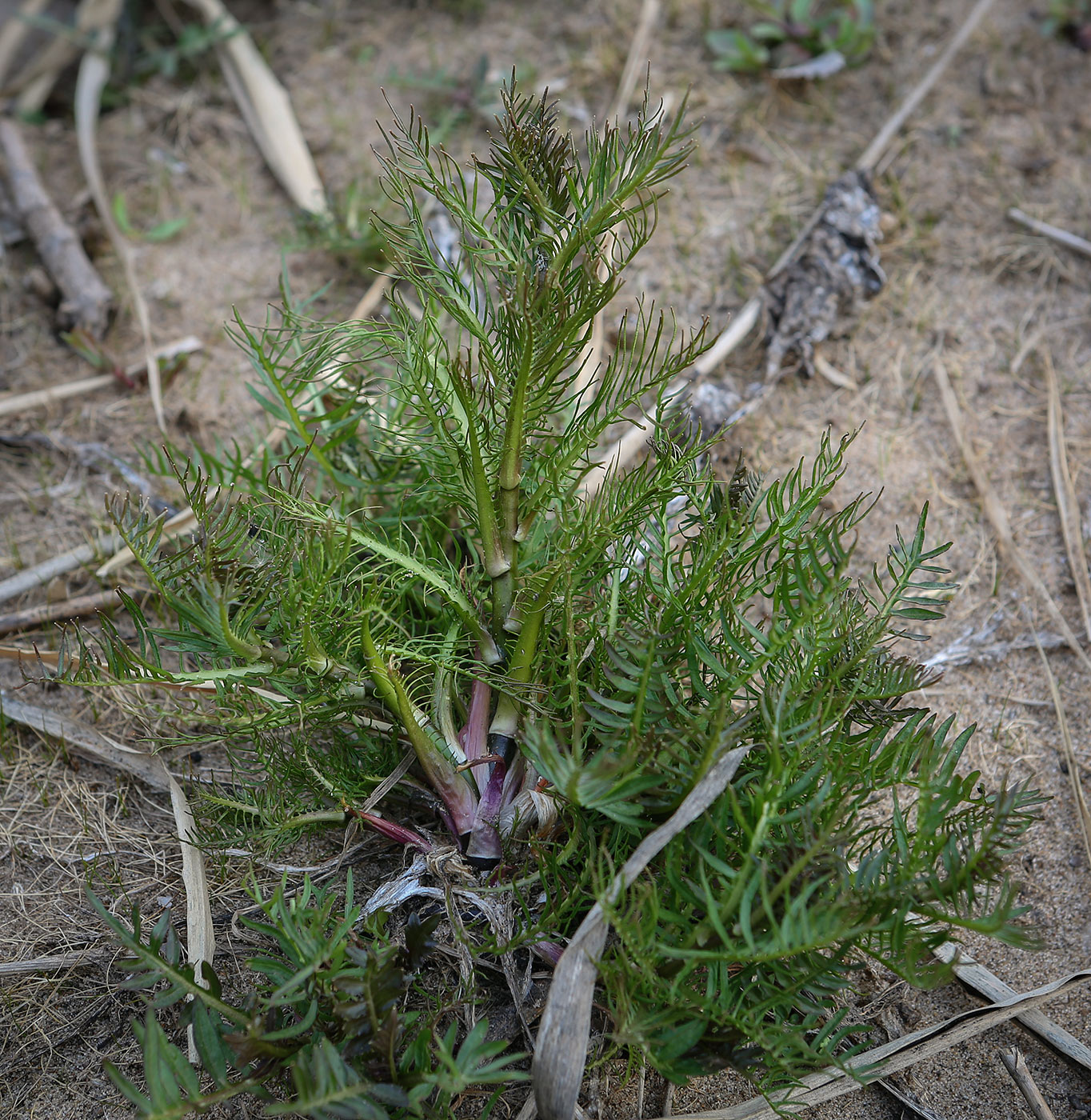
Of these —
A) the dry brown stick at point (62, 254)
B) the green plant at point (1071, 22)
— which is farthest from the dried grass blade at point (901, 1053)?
the green plant at point (1071, 22)

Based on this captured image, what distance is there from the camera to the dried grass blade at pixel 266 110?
2836 mm

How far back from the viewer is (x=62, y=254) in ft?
8.58

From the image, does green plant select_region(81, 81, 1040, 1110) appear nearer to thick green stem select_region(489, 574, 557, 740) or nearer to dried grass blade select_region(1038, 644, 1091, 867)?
thick green stem select_region(489, 574, 557, 740)

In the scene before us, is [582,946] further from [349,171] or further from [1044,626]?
[349,171]

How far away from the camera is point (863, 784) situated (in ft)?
4.20

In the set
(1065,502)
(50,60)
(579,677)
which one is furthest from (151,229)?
(1065,502)

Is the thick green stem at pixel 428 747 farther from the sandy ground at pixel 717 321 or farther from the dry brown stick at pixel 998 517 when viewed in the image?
the dry brown stick at pixel 998 517

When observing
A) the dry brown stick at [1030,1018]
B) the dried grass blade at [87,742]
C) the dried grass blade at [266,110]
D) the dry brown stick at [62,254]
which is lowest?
the dry brown stick at [1030,1018]

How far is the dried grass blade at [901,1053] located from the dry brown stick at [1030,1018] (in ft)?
0.08

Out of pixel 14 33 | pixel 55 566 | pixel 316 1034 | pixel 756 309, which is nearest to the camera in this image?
pixel 316 1034

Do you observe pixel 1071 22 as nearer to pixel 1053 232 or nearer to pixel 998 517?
pixel 1053 232

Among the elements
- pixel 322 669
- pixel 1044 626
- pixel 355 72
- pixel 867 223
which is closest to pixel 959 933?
pixel 1044 626

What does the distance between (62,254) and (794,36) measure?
7.47 ft

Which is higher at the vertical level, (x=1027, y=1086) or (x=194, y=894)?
(x=194, y=894)
